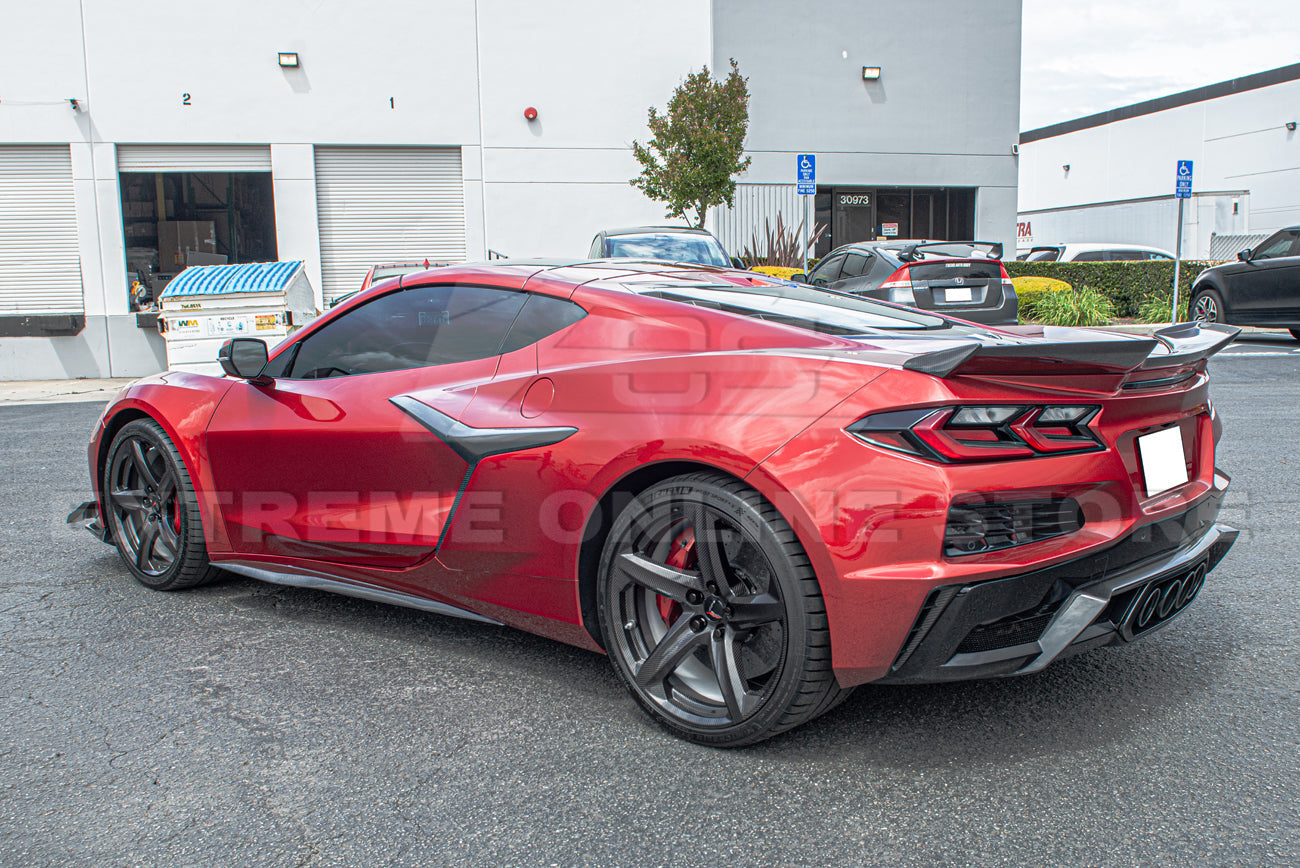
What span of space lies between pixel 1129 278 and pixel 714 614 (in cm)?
1920

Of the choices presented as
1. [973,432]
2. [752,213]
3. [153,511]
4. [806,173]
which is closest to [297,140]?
[806,173]

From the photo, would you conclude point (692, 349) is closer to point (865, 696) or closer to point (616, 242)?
point (865, 696)

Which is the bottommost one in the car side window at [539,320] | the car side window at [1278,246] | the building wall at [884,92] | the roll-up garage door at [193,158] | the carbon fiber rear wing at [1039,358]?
the carbon fiber rear wing at [1039,358]

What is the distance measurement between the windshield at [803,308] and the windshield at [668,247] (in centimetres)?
850

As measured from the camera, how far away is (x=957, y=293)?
11.6 m

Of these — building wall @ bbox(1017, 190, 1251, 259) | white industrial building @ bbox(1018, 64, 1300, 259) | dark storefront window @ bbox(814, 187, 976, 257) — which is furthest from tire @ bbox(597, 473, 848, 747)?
building wall @ bbox(1017, 190, 1251, 259)

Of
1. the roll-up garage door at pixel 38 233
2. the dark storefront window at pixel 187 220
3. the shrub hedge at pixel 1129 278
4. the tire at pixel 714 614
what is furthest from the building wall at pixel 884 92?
the tire at pixel 714 614

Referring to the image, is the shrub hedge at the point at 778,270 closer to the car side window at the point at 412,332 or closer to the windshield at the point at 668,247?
the windshield at the point at 668,247

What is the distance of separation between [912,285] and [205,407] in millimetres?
8721

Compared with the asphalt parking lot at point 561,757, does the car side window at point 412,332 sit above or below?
above

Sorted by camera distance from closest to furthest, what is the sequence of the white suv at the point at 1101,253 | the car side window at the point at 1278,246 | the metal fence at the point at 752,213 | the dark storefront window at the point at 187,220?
1. the car side window at the point at 1278,246
2. the dark storefront window at the point at 187,220
3. the metal fence at the point at 752,213
4. the white suv at the point at 1101,253

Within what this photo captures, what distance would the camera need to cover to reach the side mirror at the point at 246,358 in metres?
3.84

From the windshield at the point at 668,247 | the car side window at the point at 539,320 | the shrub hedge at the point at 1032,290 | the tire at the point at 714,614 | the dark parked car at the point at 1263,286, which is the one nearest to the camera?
the tire at the point at 714,614

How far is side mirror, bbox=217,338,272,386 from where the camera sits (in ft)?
12.6
